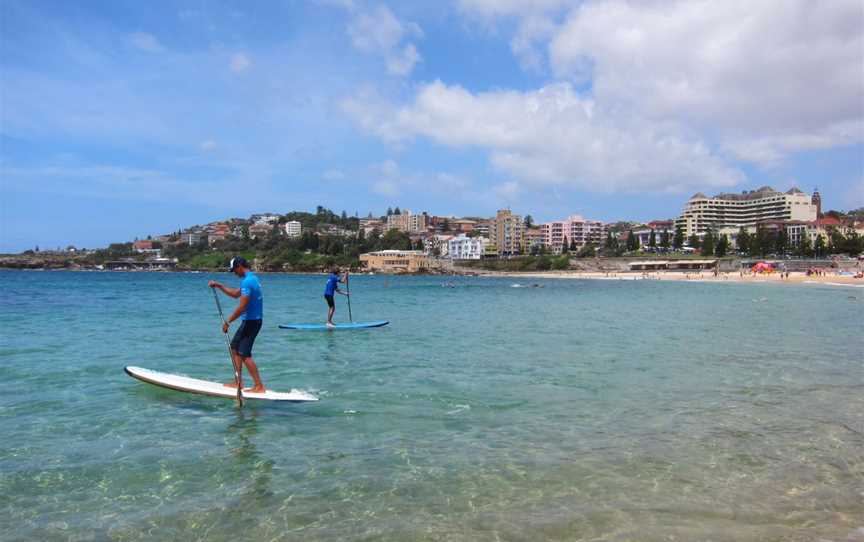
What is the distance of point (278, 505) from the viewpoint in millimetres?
6000

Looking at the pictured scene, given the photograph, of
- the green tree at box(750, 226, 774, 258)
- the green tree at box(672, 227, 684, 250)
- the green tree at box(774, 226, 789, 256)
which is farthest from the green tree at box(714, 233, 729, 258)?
the green tree at box(672, 227, 684, 250)

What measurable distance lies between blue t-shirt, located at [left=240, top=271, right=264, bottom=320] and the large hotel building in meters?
→ 191

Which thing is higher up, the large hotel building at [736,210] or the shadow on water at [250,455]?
the large hotel building at [736,210]

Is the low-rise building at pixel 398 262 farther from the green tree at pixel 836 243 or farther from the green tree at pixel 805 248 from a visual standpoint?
the green tree at pixel 836 243

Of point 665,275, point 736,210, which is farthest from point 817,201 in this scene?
point 665,275

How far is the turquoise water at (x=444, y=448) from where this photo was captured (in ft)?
18.6

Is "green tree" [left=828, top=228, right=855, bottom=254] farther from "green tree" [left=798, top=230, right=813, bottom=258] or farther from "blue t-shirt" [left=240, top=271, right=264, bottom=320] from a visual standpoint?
"blue t-shirt" [left=240, top=271, right=264, bottom=320]

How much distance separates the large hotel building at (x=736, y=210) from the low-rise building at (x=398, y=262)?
78.7m

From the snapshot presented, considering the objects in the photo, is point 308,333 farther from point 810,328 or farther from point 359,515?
point 810,328

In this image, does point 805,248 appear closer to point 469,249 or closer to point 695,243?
point 695,243

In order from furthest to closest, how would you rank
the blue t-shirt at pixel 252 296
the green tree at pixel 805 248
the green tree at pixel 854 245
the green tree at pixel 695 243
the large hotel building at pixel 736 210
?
the large hotel building at pixel 736 210, the green tree at pixel 695 243, the green tree at pixel 805 248, the green tree at pixel 854 245, the blue t-shirt at pixel 252 296

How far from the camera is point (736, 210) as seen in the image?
644ft

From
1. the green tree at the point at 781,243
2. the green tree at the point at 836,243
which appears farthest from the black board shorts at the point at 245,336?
the green tree at the point at 836,243

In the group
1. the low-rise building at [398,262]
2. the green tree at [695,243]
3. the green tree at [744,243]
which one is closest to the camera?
the green tree at [744,243]
